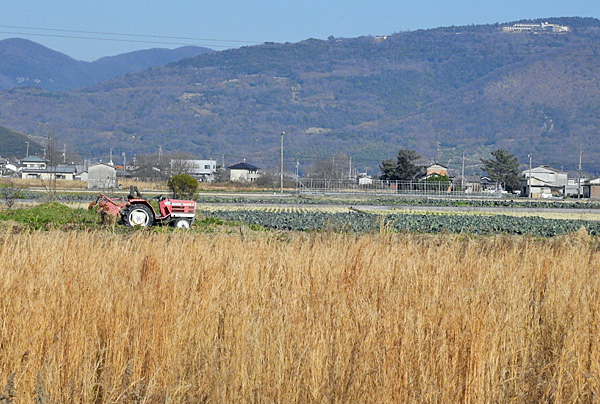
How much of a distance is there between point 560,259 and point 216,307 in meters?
5.14

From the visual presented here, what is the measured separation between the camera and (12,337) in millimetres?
5734

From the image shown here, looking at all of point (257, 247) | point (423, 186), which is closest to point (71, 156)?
point (423, 186)

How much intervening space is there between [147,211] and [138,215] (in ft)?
0.90

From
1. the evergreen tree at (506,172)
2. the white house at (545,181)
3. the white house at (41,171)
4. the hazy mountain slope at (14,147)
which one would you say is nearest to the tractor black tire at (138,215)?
the white house at (41,171)

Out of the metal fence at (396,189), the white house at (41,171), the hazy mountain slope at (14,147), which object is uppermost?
the hazy mountain slope at (14,147)

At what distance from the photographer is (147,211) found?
2077cm

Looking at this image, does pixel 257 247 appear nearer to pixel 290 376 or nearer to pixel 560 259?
pixel 560 259

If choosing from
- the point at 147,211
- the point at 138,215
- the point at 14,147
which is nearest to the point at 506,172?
the point at 147,211

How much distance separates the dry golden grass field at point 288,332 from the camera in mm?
5238

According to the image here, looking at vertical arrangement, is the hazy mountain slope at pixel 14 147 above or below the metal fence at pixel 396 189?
above

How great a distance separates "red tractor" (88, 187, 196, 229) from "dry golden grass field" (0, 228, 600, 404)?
480 inches

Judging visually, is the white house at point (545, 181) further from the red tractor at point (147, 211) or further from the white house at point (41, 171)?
the red tractor at point (147, 211)

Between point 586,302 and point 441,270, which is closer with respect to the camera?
point 586,302

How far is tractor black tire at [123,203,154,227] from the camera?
20.5 m
